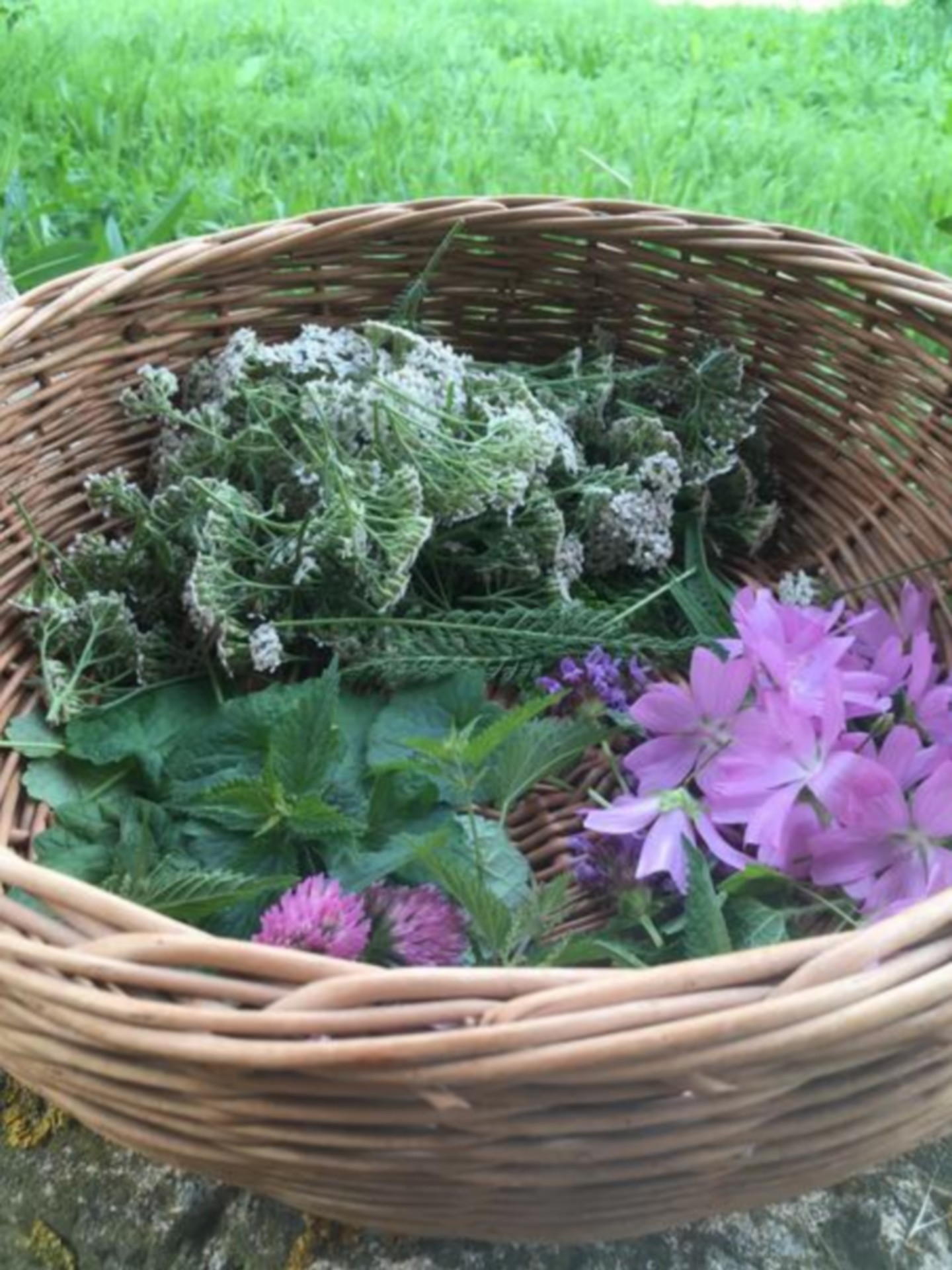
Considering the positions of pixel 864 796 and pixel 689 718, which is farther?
pixel 689 718

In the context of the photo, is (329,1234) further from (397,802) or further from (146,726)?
(146,726)

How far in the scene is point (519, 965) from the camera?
67 cm

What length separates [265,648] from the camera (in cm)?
87

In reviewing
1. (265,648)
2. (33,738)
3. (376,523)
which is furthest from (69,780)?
(376,523)

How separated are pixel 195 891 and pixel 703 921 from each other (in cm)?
24

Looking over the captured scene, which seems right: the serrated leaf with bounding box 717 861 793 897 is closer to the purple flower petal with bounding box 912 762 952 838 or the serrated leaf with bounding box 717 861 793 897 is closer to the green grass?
the purple flower petal with bounding box 912 762 952 838

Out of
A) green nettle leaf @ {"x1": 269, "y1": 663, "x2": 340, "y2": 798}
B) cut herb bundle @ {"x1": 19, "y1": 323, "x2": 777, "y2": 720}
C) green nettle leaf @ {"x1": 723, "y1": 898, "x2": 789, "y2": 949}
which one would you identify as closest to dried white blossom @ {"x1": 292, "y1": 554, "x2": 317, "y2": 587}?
cut herb bundle @ {"x1": 19, "y1": 323, "x2": 777, "y2": 720}

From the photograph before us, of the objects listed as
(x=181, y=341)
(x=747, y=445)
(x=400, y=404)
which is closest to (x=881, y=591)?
(x=747, y=445)

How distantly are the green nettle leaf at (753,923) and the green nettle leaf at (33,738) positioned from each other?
1.33 ft

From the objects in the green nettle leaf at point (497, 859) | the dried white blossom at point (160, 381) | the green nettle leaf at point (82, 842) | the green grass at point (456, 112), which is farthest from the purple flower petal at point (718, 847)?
the green grass at point (456, 112)

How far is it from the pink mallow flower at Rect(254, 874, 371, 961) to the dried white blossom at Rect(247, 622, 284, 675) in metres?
0.22

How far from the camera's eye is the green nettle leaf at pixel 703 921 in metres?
0.64

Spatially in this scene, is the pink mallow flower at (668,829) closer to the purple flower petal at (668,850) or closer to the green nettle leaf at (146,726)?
the purple flower petal at (668,850)

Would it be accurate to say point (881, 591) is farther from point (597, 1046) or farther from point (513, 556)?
point (597, 1046)
